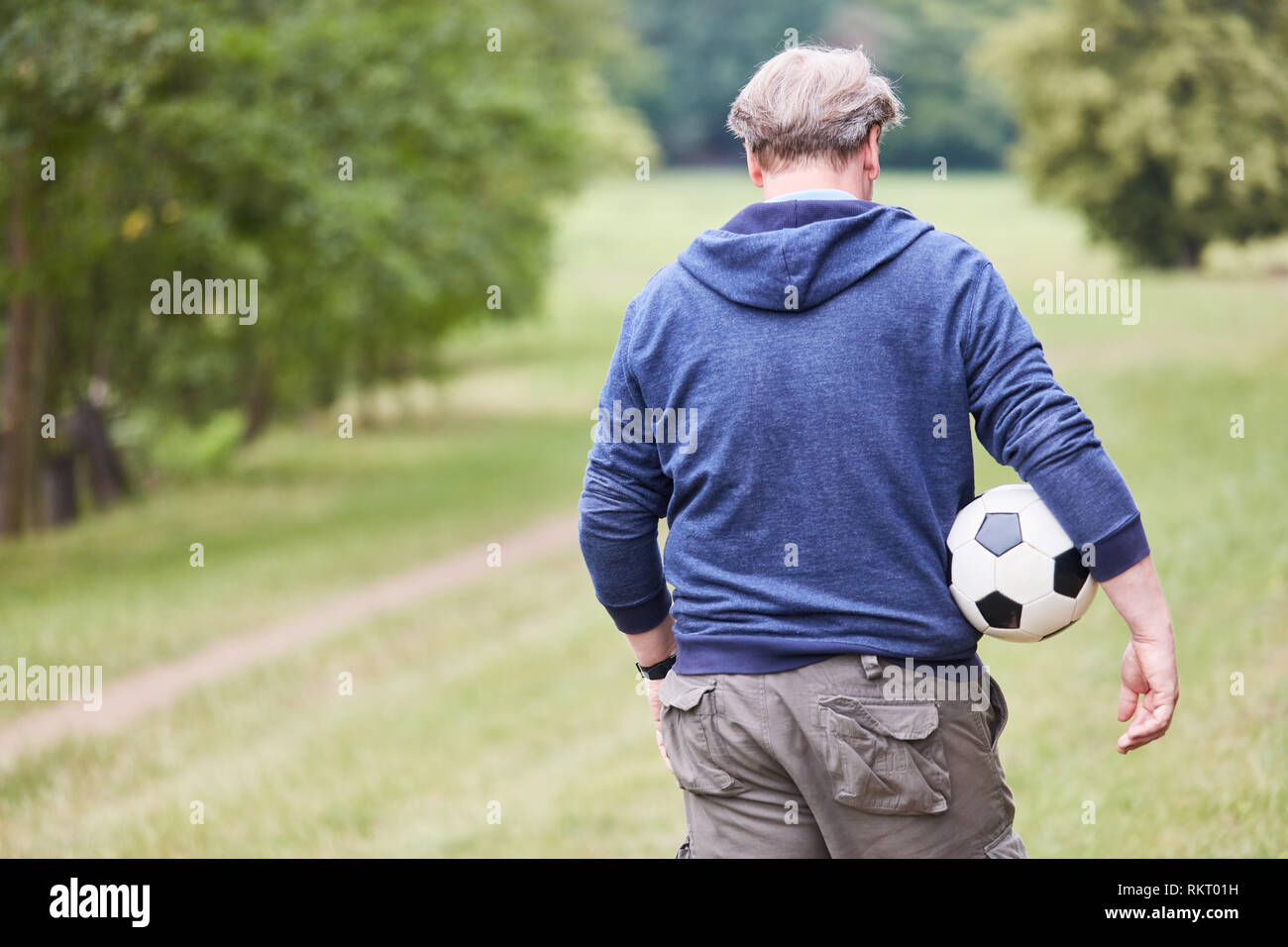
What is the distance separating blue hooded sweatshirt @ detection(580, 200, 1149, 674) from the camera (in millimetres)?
2439

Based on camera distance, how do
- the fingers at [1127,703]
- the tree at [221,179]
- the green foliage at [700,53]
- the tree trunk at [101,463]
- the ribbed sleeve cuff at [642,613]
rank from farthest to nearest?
the green foliage at [700,53], the tree trunk at [101,463], the tree at [221,179], the ribbed sleeve cuff at [642,613], the fingers at [1127,703]

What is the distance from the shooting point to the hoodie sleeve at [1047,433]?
2436 millimetres

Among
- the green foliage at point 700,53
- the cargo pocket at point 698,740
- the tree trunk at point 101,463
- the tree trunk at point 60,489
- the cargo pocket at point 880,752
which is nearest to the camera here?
the cargo pocket at point 880,752

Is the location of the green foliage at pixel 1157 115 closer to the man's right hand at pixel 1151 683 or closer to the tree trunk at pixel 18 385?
the tree trunk at pixel 18 385

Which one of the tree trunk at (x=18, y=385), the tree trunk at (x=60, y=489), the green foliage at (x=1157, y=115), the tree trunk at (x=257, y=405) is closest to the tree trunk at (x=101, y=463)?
the tree trunk at (x=60, y=489)

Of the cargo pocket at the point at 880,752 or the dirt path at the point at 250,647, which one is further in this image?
the dirt path at the point at 250,647

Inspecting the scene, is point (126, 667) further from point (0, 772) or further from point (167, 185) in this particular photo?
Answer: point (167, 185)

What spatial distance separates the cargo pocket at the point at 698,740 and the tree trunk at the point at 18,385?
1327 centimetres

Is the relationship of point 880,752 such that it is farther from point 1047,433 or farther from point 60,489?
point 60,489

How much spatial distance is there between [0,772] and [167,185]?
858 cm

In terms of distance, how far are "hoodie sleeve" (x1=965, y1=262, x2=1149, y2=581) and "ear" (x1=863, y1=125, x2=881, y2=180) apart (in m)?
0.34

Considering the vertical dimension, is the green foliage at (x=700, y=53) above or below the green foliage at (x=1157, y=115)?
above

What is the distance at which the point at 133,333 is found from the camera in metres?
18.7

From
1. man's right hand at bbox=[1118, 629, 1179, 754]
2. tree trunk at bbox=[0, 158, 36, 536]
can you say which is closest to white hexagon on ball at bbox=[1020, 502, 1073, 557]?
man's right hand at bbox=[1118, 629, 1179, 754]
